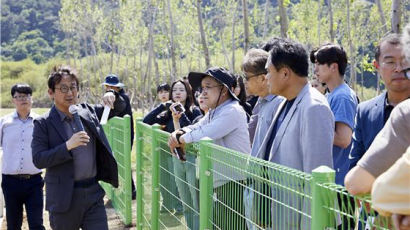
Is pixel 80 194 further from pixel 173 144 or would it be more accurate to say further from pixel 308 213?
pixel 308 213

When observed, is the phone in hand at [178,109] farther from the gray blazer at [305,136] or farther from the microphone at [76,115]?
the gray blazer at [305,136]

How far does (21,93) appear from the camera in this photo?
7.19 m

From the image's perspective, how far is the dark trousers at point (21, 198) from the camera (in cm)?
672

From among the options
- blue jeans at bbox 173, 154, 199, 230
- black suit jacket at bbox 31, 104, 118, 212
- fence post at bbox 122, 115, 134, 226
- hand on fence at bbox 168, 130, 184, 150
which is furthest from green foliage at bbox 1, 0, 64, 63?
hand on fence at bbox 168, 130, 184, 150

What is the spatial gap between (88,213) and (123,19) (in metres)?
35.5

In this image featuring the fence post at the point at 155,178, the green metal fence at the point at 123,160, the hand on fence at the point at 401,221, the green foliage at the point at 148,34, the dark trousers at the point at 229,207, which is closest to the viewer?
the hand on fence at the point at 401,221

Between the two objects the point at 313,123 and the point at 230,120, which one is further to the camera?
the point at 230,120

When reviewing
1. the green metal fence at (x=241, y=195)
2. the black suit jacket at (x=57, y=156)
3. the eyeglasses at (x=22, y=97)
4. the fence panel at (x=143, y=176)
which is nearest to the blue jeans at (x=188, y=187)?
the green metal fence at (x=241, y=195)

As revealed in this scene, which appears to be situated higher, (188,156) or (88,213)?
(188,156)

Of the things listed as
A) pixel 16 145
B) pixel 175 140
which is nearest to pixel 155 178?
pixel 175 140

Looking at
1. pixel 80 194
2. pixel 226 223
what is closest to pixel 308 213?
pixel 226 223

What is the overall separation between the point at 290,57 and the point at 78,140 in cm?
194

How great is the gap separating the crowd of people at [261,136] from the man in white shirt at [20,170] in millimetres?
26

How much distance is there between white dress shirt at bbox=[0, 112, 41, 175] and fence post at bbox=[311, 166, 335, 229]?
513cm
